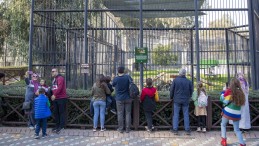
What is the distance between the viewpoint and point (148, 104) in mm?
7207

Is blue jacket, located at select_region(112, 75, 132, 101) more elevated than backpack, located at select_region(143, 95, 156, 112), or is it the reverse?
blue jacket, located at select_region(112, 75, 132, 101)

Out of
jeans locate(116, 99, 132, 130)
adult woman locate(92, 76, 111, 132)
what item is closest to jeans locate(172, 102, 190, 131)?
jeans locate(116, 99, 132, 130)

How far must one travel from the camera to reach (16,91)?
8102 mm

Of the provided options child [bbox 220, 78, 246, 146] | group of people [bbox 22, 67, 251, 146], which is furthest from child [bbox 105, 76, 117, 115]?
child [bbox 220, 78, 246, 146]

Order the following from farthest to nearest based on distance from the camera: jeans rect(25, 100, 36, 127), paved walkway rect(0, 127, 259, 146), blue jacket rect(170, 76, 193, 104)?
1. jeans rect(25, 100, 36, 127)
2. blue jacket rect(170, 76, 193, 104)
3. paved walkway rect(0, 127, 259, 146)

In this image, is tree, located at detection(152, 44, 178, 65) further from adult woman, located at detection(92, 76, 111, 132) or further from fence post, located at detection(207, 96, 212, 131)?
adult woman, located at detection(92, 76, 111, 132)

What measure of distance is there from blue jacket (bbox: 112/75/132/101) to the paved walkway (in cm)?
94

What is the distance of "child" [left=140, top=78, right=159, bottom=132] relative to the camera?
7.20m

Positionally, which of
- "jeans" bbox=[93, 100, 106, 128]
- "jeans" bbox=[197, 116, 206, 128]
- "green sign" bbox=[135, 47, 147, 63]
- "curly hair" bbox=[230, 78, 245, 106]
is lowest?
"jeans" bbox=[197, 116, 206, 128]

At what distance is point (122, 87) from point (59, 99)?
5.47 feet

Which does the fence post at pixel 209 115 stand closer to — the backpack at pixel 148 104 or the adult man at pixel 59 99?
the backpack at pixel 148 104

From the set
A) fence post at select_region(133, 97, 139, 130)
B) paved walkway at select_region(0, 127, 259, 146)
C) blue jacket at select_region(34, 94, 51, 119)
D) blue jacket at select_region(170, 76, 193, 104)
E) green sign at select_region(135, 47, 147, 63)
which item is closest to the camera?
paved walkway at select_region(0, 127, 259, 146)

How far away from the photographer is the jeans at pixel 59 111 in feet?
23.9

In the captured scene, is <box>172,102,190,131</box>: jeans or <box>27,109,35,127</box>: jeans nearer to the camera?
<box>172,102,190,131</box>: jeans
